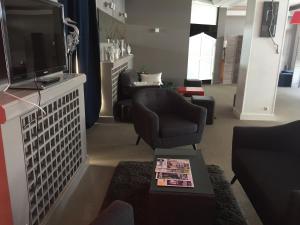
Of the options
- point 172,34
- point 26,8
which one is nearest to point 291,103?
point 172,34

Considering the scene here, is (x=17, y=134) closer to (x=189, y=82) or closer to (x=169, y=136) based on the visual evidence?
(x=169, y=136)

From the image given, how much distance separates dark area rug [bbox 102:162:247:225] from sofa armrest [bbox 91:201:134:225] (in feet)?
2.79

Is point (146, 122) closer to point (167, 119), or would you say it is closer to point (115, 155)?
point (167, 119)

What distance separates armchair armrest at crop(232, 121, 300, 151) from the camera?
2285 millimetres

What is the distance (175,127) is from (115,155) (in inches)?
32.0

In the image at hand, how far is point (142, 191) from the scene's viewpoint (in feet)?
7.84

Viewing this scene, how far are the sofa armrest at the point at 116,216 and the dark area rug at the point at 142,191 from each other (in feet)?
2.79

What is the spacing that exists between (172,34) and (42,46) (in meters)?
5.25

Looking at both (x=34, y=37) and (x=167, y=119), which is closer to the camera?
(x=34, y=37)

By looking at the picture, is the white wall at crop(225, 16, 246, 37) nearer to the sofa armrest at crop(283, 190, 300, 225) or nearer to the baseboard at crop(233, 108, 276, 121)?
the baseboard at crop(233, 108, 276, 121)

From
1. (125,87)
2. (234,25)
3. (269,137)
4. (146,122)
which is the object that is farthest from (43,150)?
(234,25)

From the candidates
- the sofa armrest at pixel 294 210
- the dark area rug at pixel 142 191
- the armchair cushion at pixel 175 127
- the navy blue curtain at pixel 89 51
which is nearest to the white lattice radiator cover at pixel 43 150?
the dark area rug at pixel 142 191

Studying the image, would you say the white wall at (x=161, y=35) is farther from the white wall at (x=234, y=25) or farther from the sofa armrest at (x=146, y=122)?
the sofa armrest at (x=146, y=122)

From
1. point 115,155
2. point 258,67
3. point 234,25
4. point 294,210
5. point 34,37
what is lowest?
point 115,155
